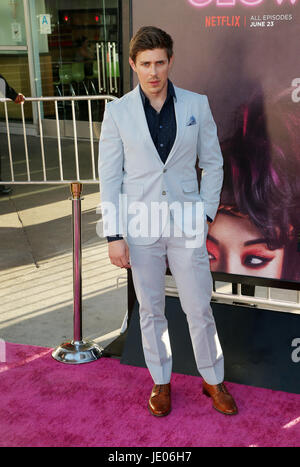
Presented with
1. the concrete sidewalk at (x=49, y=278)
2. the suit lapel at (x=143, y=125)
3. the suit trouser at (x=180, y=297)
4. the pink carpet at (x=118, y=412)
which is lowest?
the concrete sidewalk at (x=49, y=278)

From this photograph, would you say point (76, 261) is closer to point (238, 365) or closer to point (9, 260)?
point (238, 365)

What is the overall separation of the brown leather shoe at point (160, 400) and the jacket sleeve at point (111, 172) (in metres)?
0.92

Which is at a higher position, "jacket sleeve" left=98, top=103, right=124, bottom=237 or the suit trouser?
"jacket sleeve" left=98, top=103, right=124, bottom=237

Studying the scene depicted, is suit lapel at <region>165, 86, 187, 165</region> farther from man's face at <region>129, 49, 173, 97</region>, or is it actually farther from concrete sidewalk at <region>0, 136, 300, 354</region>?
concrete sidewalk at <region>0, 136, 300, 354</region>

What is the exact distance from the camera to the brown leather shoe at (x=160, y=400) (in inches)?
122

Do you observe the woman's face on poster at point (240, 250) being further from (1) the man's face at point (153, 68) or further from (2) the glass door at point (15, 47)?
(2) the glass door at point (15, 47)

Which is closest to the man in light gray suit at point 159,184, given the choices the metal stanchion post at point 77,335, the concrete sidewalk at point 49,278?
the metal stanchion post at point 77,335

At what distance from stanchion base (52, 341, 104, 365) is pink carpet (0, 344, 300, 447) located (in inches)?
2.2

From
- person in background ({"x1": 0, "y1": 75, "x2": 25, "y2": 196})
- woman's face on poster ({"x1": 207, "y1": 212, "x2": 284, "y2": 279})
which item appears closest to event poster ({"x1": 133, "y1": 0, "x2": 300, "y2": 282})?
woman's face on poster ({"x1": 207, "y1": 212, "x2": 284, "y2": 279})

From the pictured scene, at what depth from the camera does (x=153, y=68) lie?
2699 millimetres

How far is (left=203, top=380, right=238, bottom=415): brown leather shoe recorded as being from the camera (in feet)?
10.1

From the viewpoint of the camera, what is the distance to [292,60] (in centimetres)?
298

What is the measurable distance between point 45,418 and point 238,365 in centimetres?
118

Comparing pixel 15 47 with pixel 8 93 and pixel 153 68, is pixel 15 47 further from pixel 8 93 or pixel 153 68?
pixel 153 68
